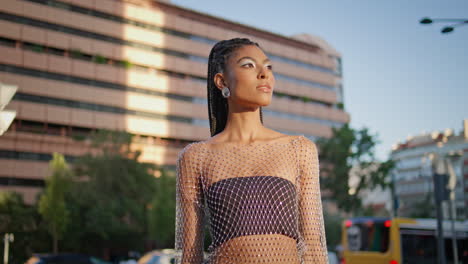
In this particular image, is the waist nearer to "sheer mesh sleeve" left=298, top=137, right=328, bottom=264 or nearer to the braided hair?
"sheer mesh sleeve" left=298, top=137, right=328, bottom=264

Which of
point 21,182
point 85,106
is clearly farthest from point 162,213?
point 85,106

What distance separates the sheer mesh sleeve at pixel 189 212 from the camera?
2785mm

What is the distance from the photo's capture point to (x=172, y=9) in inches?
2571

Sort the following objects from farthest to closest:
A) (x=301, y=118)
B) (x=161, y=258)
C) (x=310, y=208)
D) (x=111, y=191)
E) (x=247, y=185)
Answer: (x=301, y=118), (x=111, y=191), (x=161, y=258), (x=310, y=208), (x=247, y=185)

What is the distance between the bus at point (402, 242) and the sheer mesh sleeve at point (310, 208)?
18933 millimetres

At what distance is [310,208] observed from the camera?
279 cm

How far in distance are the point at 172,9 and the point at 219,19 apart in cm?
601

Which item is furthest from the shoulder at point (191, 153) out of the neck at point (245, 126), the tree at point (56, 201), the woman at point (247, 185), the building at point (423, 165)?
the building at point (423, 165)

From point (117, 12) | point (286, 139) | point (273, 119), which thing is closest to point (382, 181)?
point (273, 119)

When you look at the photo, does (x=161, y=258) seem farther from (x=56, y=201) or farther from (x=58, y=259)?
(x=56, y=201)

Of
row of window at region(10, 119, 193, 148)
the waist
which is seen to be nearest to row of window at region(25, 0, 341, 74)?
row of window at region(10, 119, 193, 148)

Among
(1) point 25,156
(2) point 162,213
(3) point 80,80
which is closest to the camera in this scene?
(2) point 162,213

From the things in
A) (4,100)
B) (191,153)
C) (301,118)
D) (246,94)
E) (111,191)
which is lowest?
(191,153)

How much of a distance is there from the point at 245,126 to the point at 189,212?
532 mm
